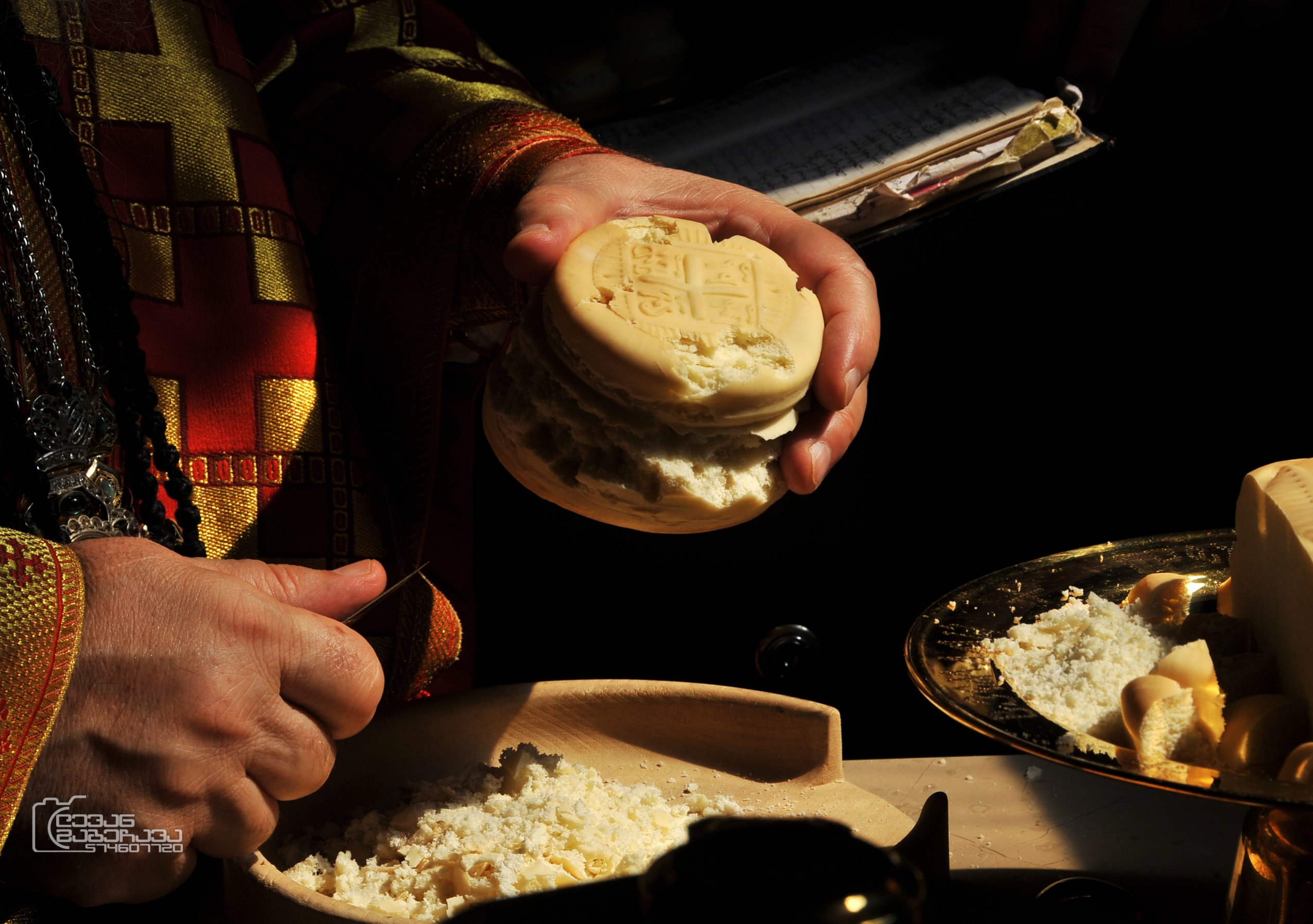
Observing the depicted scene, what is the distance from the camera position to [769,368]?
821 millimetres

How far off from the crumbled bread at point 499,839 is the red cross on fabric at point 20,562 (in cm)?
30

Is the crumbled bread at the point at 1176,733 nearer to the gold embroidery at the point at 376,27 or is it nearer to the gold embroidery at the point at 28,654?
the gold embroidery at the point at 28,654

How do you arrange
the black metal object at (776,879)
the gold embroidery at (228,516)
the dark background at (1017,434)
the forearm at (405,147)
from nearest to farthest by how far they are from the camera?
the black metal object at (776,879) → the gold embroidery at (228,516) → the forearm at (405,147) → the dark background at (1017,434)

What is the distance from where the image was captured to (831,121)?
1.60m

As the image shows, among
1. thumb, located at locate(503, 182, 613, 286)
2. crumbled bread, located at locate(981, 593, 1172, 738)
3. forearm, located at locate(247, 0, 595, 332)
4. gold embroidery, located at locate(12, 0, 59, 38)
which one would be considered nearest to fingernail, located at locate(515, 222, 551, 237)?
thumb, located at locate(503, 182, 613, 286)

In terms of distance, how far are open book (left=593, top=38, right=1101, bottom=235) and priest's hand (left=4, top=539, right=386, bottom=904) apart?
93 centimetres

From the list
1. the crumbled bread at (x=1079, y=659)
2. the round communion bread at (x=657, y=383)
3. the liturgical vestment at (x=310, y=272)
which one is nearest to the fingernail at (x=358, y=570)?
the round communion bread at (x=657, y=383)

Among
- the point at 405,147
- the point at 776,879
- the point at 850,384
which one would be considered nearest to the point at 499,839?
the point at 850,384

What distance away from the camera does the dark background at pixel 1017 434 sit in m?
1.57

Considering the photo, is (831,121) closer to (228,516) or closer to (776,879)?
(228,516)

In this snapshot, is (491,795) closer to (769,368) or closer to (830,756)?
(830,756)

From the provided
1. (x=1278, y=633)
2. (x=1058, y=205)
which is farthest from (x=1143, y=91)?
(x=1278, y=633)

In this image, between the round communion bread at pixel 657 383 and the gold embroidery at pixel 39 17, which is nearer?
the round communion bread at pixel 657 383

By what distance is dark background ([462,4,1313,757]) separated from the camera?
5.16 feet
